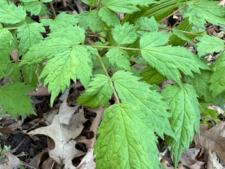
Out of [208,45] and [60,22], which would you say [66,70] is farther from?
[208,45]

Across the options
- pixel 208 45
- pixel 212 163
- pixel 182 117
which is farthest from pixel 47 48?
pixel 212 163

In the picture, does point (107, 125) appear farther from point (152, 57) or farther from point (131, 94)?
point (152, 57)

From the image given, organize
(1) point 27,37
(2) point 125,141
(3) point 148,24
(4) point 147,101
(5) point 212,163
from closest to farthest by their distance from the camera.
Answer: (2) point 125,141 → (4) point 147,101 → (1) point 27,37 → (3) point 148,24 → (5) point 212,163

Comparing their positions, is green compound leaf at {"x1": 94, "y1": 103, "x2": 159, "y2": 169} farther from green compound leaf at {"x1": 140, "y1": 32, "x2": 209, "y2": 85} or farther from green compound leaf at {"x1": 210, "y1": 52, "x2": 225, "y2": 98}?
green compound leaf at {"x1": 210, "y1": 52, "x2": 225, "y2": 98}

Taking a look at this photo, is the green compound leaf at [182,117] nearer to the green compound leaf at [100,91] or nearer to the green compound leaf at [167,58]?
the green compound leaf at [167,58]

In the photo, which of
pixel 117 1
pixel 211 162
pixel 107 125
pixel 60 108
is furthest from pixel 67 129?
pixel 211 162

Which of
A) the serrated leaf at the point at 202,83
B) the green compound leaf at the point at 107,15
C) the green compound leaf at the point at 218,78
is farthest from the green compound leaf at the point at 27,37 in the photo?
the green compound leaf at the point at 218,78
